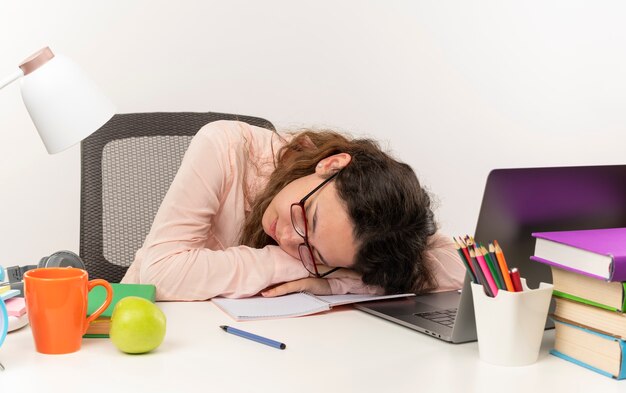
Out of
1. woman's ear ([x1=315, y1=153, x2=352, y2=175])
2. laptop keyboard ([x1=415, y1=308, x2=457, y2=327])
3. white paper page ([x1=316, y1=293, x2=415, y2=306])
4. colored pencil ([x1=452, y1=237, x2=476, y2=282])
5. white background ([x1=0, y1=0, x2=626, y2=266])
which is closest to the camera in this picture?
colored pencil ([x1=452, y1=237, x2=476, y2=282])

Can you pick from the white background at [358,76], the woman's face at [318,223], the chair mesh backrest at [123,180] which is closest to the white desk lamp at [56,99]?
the woman's face at [318,223]

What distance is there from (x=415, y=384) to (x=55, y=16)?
7.20 ft

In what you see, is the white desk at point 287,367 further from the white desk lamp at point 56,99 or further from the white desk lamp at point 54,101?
the white desk lamp at point 56,99

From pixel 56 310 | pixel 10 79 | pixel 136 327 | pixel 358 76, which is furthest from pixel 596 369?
pixel 358 76

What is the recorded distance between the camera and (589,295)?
1062 millimetres

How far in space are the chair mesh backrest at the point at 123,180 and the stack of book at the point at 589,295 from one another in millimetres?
1103

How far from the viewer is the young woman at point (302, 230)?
4.65 feet

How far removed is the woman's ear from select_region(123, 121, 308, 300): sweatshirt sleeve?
184 millimetres

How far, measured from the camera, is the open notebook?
1285 millimetres

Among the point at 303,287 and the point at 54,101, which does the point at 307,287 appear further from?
the point at 54,101

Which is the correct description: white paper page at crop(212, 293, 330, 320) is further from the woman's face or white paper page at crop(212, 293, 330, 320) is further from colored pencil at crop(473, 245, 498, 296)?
colored pencil at crop(473, 245, 498, 296)

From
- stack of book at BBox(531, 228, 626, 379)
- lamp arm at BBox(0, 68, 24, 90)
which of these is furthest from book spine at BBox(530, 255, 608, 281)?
lamp arm at BBox(0, 68, 24, 90)

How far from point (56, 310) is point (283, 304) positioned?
1.51 ft

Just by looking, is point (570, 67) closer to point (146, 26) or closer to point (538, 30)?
point (538, 30)
